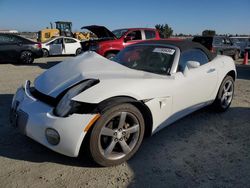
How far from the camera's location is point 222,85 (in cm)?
454

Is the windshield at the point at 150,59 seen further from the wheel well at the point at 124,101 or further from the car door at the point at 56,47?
the car door at the point at 56,47

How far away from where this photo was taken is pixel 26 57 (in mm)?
11852

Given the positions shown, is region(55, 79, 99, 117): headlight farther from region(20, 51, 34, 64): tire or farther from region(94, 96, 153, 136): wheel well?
region(20, 51, 34, 64): tire

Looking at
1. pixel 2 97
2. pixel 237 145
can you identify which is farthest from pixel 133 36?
pixel 237 145

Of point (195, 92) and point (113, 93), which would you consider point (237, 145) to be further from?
point (113, 93)

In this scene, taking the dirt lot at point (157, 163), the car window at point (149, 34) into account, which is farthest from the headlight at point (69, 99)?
the car window at point (149, 34)

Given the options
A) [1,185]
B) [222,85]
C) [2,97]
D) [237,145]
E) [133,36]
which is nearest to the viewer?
[1,185]

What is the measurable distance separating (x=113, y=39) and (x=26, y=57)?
14.9ft

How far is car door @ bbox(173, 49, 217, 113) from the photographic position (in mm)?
3541

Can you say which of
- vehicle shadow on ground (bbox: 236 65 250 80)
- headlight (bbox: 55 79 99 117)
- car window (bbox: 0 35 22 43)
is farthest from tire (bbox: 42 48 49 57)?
headlight (bbox: 55 79 99 117)

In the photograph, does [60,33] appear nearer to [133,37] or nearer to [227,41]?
[133,37]

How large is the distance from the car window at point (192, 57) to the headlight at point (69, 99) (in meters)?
1.47

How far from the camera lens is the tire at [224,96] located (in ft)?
14.9

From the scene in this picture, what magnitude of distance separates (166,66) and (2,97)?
3882 millimetres
